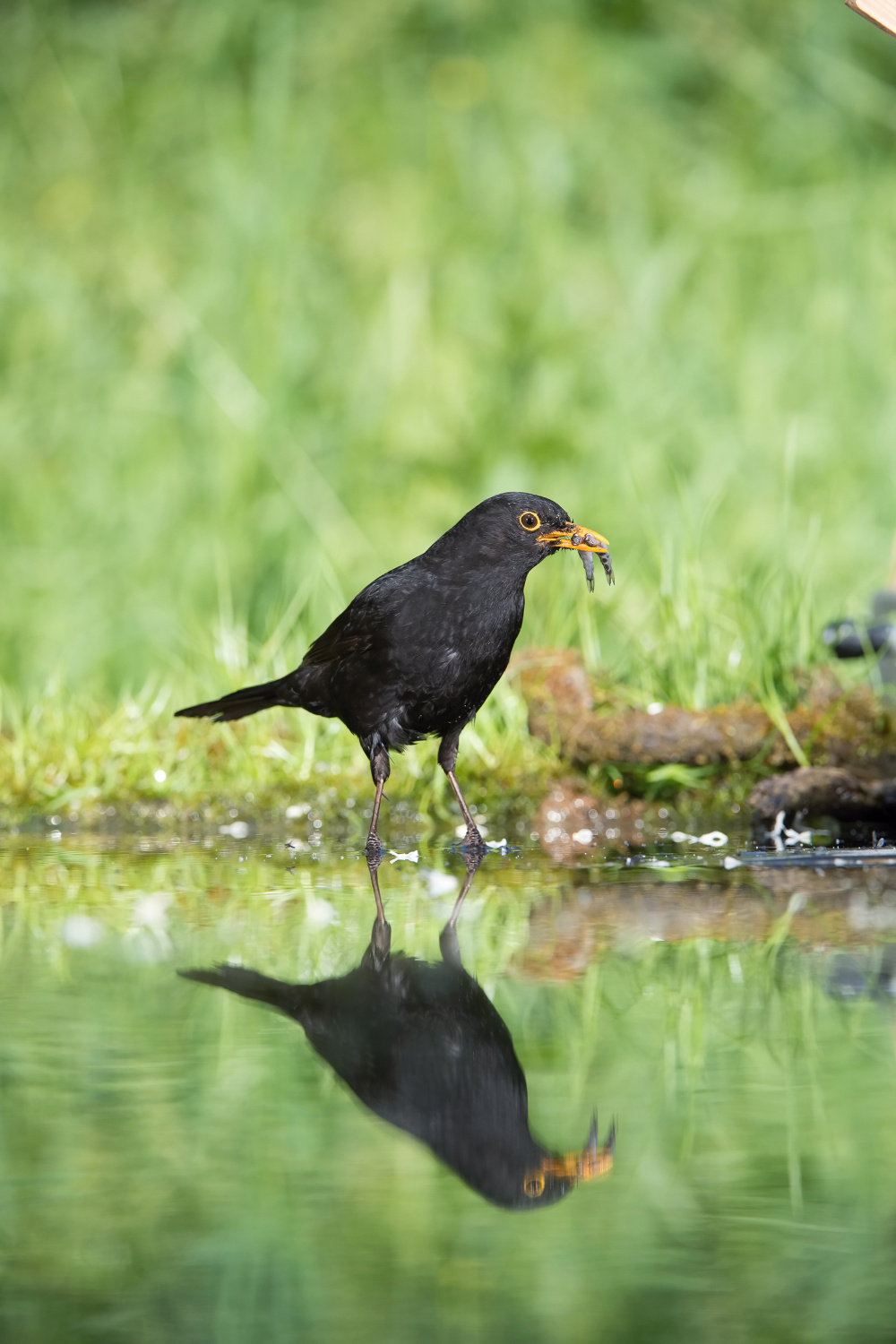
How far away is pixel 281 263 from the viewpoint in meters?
7.77

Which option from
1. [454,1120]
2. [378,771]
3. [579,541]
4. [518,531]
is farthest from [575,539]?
[454,1120]

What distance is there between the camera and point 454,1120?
1.76 meters

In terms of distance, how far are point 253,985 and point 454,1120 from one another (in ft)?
2.40

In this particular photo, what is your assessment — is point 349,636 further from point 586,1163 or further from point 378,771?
point 586,1163

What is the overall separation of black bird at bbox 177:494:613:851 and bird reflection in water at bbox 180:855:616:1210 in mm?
669

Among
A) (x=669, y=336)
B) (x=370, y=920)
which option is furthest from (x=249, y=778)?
(x=669, y=336)

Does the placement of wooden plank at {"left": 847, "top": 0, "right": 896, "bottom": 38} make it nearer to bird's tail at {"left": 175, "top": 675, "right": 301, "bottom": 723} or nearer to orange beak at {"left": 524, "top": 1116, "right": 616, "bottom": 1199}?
bird's tail at {"left": 175, "top": 675, "right": 301, "bottom": 723}

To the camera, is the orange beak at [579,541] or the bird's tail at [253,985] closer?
the bird's tail at [253,985]

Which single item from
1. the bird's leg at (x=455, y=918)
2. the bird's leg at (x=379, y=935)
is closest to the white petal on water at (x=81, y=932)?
the bird's leg at (x=379, y=935)

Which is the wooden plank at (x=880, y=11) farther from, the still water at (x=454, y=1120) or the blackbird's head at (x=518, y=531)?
the still water at (x=454, y=1120)

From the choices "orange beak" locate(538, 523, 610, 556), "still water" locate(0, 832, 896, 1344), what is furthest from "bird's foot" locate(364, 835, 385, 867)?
"orange beak" locate(538, 523, 610, 556)

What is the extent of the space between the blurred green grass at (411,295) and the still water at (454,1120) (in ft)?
10.4

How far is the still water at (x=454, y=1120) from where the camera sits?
129 cm

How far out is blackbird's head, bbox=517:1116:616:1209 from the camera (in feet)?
5.02
